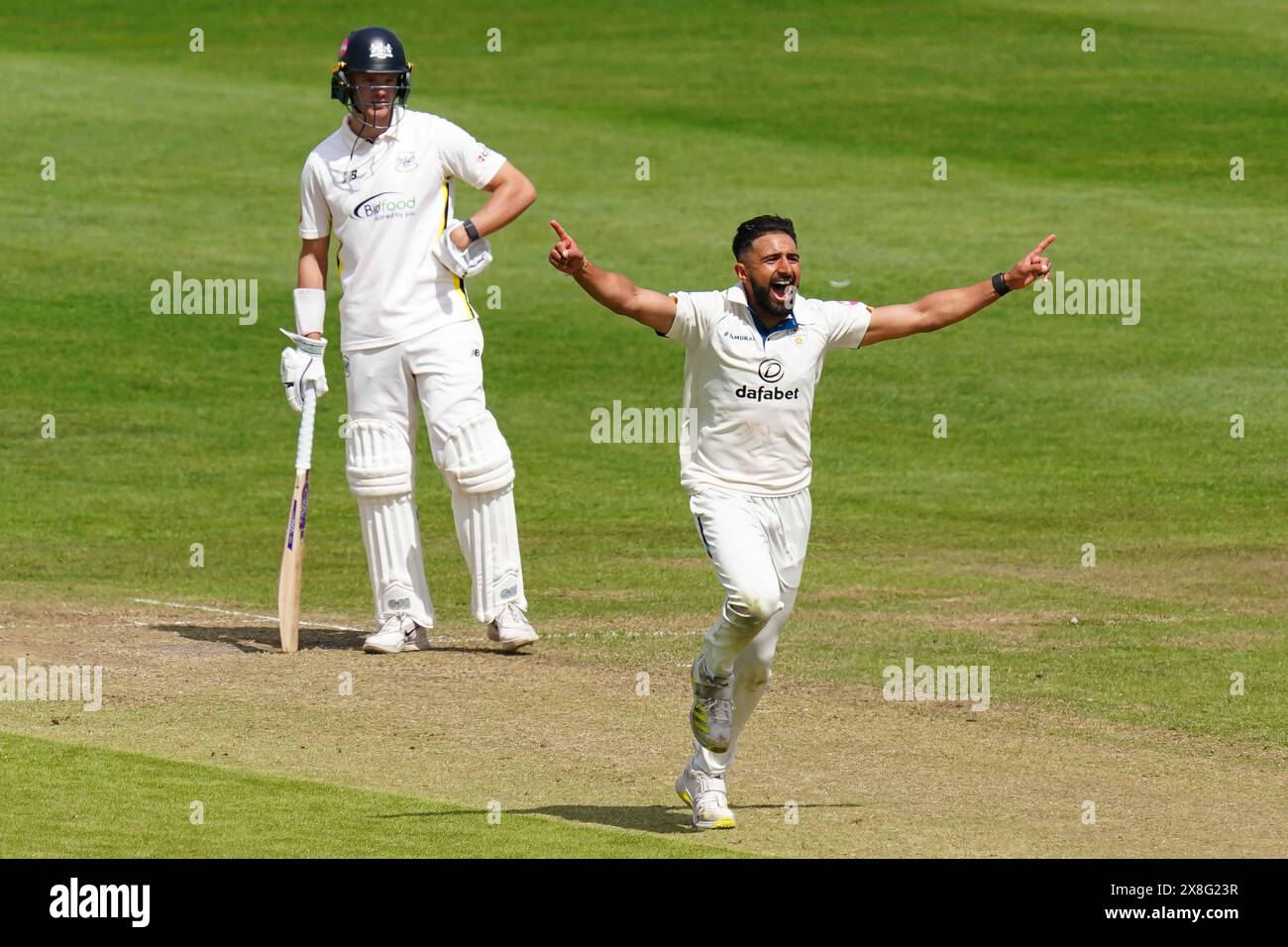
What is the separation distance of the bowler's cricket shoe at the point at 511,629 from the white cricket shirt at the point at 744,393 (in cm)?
349

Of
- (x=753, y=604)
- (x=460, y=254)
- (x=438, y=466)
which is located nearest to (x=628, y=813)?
(x=753, y=604)

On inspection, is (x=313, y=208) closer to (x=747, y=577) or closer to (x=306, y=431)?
(x=306, y=431)

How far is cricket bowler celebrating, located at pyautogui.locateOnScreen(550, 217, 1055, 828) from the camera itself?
9695 mm

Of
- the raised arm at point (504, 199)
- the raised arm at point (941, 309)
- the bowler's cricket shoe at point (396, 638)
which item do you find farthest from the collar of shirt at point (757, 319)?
the bowler's cricket shoe at point (396, 638)

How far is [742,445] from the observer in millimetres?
9828

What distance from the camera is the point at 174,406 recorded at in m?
22.7

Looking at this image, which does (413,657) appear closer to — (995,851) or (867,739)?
(867,739)

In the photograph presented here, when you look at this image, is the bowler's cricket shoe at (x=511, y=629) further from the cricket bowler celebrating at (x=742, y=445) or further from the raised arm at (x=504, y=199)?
the cricket bowler celebrating at (x=742, y=445)

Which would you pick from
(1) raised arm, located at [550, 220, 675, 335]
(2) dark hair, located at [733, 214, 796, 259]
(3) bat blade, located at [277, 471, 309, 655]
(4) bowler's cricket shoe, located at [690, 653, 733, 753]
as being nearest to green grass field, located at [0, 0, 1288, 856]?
(3) bat blade, located at [277, 471, 309, 655]

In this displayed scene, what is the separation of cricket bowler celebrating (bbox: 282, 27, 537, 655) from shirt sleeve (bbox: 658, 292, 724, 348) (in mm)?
3307

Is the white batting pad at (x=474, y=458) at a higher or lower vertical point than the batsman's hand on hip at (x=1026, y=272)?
lower

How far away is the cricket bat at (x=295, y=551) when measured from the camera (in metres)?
13.2

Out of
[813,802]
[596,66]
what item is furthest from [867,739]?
[596,66]

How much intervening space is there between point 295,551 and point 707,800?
443 centimetres
